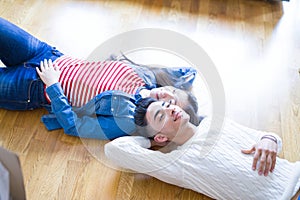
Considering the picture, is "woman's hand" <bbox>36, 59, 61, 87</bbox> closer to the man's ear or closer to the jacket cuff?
the jacket cuff

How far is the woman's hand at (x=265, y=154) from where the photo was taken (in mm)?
1259

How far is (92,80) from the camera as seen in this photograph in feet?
4.75

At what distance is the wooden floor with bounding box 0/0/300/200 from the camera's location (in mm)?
1332

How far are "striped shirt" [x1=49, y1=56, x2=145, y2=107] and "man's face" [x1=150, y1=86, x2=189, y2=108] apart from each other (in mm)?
103

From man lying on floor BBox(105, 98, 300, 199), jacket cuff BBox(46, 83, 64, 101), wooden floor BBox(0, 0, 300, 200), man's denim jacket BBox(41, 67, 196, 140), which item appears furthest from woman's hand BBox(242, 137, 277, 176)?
jacket cuff BBox(46, 83, 64, 101)

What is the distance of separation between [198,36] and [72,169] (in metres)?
0.86

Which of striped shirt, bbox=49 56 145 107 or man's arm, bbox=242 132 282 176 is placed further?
striped shirt, bbox=49 56 145 107

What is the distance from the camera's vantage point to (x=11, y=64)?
58.2 inches

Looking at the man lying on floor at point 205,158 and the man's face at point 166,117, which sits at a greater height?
the man's face at point 166,117

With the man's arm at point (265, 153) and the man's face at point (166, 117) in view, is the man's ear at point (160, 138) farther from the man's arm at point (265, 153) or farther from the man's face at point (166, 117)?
the man's arm at point (265, 153)

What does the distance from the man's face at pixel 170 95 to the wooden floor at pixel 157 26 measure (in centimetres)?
24

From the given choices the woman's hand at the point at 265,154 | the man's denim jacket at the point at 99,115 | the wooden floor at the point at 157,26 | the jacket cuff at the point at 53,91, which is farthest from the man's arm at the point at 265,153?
the jacket cuff at the point at 53,91

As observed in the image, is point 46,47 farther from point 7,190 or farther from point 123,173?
point 7,190

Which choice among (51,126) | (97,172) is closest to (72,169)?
(97,172)
